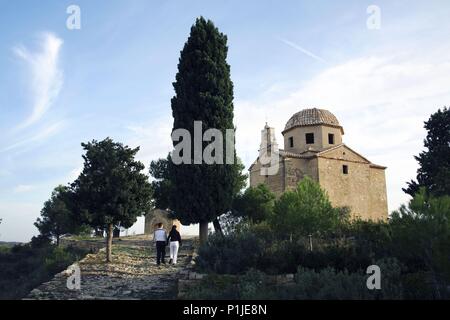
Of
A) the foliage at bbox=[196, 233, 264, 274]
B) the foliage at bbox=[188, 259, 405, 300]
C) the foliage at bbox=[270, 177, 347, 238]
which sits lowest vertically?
the foliage at bbox=[188, 259, 405, 300]

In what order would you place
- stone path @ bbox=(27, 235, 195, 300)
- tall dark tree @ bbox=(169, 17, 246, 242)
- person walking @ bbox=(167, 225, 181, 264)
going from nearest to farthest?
stone path @ bbox=(27, 235, 195, 300) < person walking @ bbox=(167, 225, 181, 264) < tall dark tree @ bbox=(169, 17, 246, 242)

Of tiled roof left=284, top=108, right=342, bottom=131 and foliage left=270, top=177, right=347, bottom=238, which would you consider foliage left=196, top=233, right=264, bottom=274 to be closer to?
foliage left=270, top=177, right=347, bottom=238

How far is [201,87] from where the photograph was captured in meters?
18.5

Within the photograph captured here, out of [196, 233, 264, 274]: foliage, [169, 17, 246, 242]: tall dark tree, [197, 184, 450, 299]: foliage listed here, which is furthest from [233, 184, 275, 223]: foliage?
[196, 233, 264, 274]: foliage

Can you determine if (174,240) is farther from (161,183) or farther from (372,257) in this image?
(161,183)

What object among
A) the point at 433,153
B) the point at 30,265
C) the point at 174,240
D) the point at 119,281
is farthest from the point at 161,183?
the point at 433,153

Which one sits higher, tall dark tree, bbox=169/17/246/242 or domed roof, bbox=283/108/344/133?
domed roof, bbox=283/108/344/133

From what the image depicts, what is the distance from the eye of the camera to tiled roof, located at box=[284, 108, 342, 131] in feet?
102

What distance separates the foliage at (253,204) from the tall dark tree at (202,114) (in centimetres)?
705

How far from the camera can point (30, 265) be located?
2791cm

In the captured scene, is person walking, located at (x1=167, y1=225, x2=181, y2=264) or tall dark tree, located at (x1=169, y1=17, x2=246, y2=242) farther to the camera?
tall dark tree, located at (x1=169, y1=17, x2=246, y2=242)

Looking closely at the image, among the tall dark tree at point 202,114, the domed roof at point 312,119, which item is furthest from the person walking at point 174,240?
the domed roof at point 312,119

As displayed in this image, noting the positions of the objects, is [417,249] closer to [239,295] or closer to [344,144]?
[239,295]
